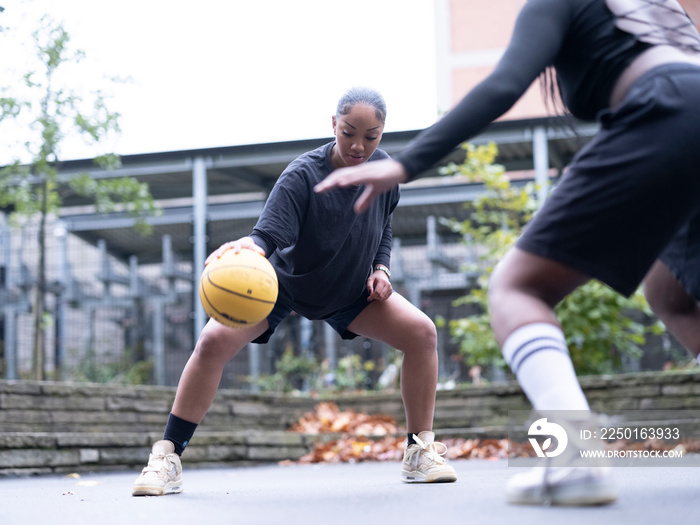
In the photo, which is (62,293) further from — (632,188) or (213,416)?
(632,188)

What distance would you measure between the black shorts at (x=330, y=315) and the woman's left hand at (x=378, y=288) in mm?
46

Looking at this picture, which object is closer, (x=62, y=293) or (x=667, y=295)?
(x=667, y=295)

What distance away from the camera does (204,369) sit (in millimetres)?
3086

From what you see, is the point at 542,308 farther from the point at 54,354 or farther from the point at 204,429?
the point at 54,354

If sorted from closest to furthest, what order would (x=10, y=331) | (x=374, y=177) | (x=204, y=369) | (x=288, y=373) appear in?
1. (x=374, y=177)
2. (x=204, y=369)
3. (x=288, y=373)
4. (x=10, y=331)

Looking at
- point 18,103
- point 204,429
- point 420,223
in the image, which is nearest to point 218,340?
point 204,429

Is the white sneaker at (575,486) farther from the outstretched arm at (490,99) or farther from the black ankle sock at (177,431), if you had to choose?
the black ankle sock at (177,431)

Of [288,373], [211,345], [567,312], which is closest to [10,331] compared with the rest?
[288,373]

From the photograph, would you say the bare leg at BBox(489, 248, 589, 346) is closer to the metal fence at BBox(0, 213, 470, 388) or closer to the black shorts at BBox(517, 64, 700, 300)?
the black shorts at BBox(517, 64, 700, 300)

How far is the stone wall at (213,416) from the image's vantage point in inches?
200

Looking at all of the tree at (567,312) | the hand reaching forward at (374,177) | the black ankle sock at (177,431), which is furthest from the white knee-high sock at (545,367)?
the tree at (567,312)

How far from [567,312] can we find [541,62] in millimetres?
5277

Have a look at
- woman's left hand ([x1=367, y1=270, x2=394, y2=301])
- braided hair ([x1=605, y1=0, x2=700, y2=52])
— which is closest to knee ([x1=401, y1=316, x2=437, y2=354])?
woman's left hand ([x1=367, y1=270, x2=394, y2=301])

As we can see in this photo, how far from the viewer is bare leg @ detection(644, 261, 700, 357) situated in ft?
7.97
